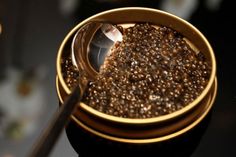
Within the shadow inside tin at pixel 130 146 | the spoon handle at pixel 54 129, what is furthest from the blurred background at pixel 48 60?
the spoon handle at pixel 54 129

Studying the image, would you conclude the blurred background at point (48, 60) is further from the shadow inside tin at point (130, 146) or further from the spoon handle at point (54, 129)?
the spoon handle at point (54, 129)

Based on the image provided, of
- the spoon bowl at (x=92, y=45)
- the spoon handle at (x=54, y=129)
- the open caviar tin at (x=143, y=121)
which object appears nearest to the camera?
the spoon handle at (x=54, y=129)

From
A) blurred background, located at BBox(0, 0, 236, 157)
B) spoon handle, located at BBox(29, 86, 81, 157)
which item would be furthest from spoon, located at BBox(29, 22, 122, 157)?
blurred background, located at BBox(0, 0, 236, 157)

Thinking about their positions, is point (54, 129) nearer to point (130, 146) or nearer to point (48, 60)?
point (130, 146)

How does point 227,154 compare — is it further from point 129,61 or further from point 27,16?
point 27,16

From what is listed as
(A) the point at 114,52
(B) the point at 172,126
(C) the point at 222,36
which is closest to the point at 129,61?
(A) the point at 114,52
